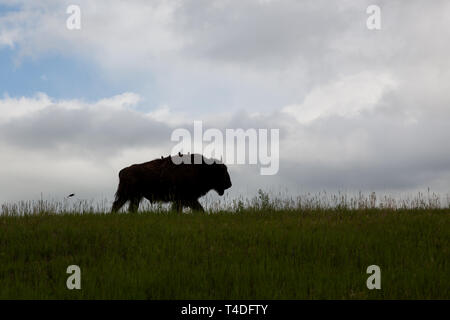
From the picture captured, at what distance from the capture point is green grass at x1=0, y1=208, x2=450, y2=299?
25.6ft

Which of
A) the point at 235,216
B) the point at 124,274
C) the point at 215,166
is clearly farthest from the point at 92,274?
the point at 215,166

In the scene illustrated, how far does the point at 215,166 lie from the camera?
17.9 meters

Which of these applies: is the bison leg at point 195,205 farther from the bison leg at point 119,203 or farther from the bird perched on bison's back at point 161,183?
the bison leg at point 119,203

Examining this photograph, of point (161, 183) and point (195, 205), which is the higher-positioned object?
point (161, 183)

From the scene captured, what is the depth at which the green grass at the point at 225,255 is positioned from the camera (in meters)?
7.80

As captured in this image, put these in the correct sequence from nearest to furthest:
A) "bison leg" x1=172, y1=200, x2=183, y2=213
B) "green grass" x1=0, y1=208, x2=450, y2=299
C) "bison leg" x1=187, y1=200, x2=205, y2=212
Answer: "green grass" x1=0, y1=208, x2=450, y2=299, "bison leg" x1=172, y1=200, x2=183, y2=213, "bison leg" x1=187, y1=200, x2=205, y2=212

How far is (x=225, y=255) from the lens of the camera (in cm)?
949

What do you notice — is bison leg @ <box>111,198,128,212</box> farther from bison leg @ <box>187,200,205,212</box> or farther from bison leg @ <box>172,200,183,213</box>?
bison leg @ <box>187,200,205,212</box>

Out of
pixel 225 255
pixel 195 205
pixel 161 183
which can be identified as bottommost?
pixel 225 255

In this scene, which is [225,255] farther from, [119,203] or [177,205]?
[119,203]

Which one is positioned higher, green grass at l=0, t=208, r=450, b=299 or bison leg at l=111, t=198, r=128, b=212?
bison leg at l=111, t=198, r=128, b=212

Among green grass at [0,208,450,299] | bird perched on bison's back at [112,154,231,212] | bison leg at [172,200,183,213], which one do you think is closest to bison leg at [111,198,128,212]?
bird perched on bison's back at [112,154,231,212]

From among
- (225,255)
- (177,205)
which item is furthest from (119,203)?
(225,255)
